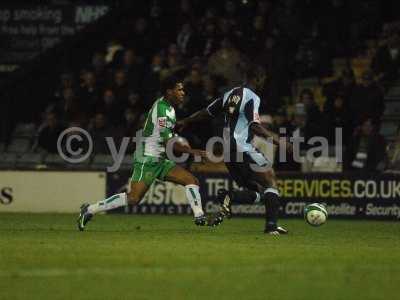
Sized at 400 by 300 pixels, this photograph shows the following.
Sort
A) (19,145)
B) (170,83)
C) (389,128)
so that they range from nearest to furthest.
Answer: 1. (170,83)
2. (389,128)
3. (19,145)

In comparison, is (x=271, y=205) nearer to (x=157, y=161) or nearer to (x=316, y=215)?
(x=316, y=215)

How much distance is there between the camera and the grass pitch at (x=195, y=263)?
29.1 feet

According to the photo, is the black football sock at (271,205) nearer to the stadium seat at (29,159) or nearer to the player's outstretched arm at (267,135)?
the player's outstretched arm at (267,135)

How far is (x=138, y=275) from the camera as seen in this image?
983 centimetres

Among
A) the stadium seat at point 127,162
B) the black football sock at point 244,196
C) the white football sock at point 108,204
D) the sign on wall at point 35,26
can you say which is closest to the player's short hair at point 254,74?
the black football sock at point 244,196

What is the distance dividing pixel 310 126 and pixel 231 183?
1920mm

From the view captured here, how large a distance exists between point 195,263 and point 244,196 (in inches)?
182

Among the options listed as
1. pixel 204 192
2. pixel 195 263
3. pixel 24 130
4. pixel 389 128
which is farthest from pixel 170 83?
pixel 24 130

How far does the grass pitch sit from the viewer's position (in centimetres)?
887

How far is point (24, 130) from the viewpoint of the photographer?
25.3m

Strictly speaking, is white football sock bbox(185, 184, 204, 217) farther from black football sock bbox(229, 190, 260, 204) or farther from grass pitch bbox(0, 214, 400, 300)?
black football sock bbox(229, 190, 260, 204)

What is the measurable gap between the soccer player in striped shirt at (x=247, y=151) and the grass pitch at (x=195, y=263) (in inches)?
18.8

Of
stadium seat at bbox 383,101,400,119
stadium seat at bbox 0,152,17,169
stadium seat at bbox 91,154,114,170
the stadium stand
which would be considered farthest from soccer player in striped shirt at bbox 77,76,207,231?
stadium seat at bbox 383,101,400,119

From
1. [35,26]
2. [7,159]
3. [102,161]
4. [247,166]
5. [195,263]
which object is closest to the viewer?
[195,263]
